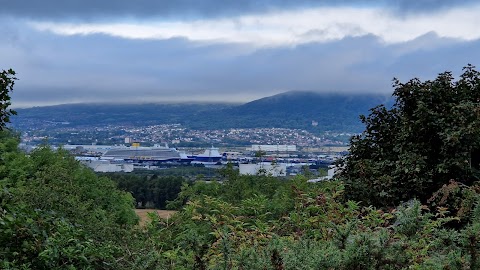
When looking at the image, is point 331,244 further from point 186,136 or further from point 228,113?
point 228,113

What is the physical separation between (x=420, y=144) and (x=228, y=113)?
1957 inches

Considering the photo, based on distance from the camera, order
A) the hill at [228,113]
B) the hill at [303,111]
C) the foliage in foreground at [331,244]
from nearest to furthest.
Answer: the foliage in foreground at [331,244], the hill at [303,111], the hill at [228,113]

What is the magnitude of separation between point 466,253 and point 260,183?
7465 mm

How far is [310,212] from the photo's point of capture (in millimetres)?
6461

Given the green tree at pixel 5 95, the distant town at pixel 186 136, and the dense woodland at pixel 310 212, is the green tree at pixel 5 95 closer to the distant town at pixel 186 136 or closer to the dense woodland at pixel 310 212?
the dense woodland at pixel 310 212

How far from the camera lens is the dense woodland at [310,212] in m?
3.84

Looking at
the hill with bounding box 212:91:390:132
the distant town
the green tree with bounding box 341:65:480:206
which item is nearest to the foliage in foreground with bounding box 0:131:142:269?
the green tree with bounding box 341:65:480:206

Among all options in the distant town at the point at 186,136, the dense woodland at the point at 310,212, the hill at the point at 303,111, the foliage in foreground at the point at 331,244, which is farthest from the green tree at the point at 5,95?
the hill at the point at 303,111

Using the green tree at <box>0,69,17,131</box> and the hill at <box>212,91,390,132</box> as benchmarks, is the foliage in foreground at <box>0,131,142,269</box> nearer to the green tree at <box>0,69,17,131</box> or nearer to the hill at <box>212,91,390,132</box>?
the green tree at <box>0,69,17,131</box>

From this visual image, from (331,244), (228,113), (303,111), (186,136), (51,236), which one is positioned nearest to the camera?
(331,244)

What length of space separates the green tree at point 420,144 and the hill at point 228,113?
2439cm

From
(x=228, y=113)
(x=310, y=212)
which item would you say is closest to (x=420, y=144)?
(x=310, y=212)

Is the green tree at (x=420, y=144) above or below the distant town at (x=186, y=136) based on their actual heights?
above

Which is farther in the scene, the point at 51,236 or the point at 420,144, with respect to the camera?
the point at 420,144
